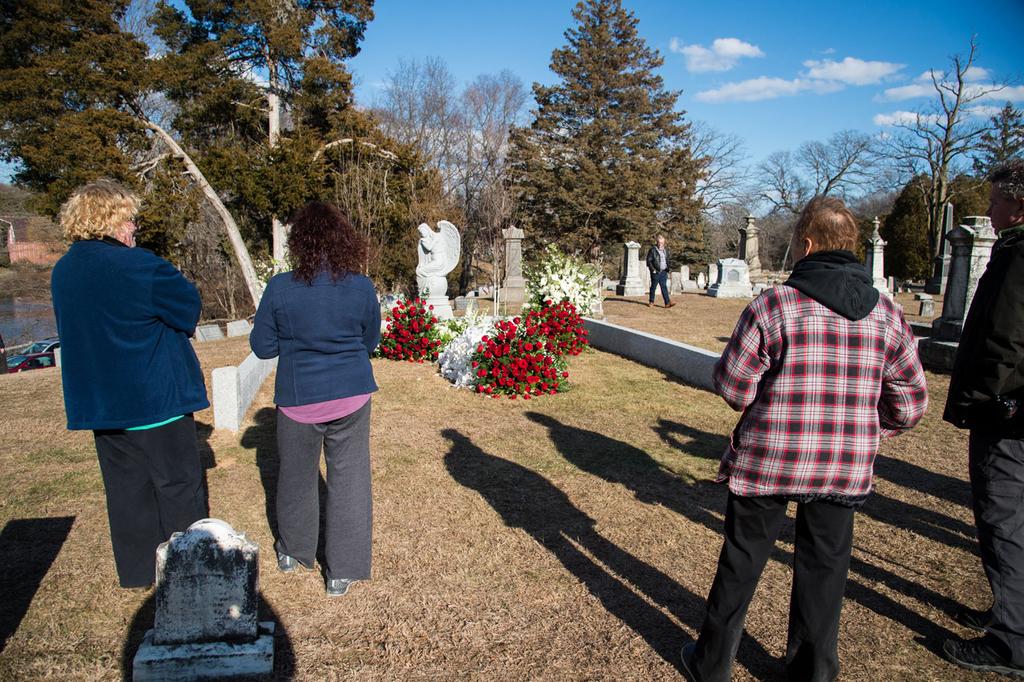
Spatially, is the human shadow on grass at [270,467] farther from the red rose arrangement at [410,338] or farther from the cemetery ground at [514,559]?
the red rose arrangement at [410,338]

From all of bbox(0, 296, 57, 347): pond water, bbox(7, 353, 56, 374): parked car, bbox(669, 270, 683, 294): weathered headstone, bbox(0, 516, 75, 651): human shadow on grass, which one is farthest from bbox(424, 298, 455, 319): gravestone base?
bbox(0, 296, 57, 347): pond water

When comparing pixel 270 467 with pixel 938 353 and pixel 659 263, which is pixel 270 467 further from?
pixel 659 263

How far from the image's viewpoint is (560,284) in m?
10.7

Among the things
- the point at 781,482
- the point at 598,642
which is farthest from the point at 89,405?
the point at 781,482

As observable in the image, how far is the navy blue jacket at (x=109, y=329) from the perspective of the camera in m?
2.63

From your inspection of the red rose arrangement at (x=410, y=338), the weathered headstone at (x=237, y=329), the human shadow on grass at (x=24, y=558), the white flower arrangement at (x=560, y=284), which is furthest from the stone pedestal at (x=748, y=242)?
the human shadow on grass at (x=24, y=558)

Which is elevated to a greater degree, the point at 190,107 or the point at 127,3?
the point at 127,3

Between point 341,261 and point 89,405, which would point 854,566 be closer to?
point 341,261

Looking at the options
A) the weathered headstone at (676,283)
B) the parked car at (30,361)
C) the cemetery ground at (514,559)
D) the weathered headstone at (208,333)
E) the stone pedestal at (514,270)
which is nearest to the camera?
the cemetery ground at (514,559)

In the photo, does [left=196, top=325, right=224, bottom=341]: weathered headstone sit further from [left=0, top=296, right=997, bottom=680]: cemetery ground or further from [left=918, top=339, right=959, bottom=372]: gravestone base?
[left=918, top=339, right=959, bottom=372]: gravestone base

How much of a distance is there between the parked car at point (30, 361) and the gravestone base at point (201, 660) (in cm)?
1643

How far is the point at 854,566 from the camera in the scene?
3359 mm

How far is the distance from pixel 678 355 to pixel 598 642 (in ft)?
19.4

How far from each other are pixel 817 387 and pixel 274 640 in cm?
237
